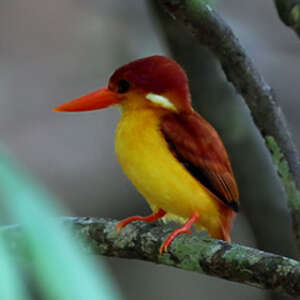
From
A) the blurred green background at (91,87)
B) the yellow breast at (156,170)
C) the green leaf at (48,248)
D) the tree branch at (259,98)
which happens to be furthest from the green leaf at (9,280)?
the blurred green background at (91,87)

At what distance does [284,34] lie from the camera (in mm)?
5301

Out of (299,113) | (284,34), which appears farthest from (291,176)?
(284,34)

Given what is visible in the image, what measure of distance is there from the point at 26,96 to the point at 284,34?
2.36m

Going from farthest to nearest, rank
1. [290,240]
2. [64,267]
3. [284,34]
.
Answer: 1. [284,34]
2. [290,240]
3. [64,267]

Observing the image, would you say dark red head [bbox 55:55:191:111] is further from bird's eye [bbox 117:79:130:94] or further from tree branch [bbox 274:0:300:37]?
tree branch [bbox 274:0:300:37]

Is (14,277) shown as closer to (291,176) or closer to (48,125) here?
(291,176)

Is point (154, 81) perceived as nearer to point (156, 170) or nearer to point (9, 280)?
point (156, 170)

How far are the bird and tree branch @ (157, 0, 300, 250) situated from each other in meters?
0.25

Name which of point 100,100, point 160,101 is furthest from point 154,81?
point 100,100

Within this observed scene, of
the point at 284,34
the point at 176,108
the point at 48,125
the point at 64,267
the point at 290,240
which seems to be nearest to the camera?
the point at 64,267

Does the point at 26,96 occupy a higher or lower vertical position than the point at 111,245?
higher

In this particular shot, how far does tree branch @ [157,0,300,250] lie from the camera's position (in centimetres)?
A: 185

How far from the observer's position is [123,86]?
2262mm

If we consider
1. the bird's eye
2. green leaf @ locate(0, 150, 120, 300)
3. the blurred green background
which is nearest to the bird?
the bird's eye
